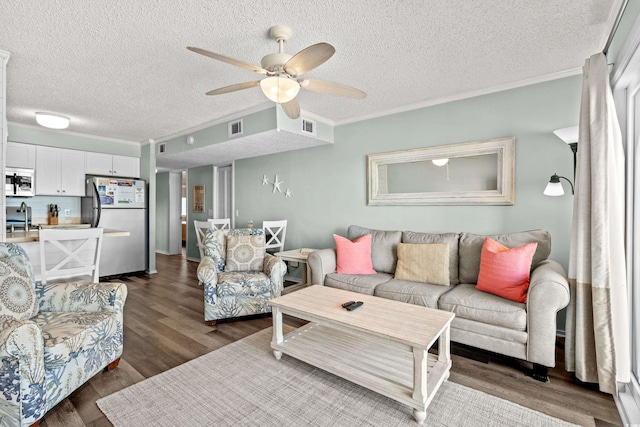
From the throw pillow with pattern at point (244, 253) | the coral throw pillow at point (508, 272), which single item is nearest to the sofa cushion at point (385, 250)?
the coral throw pillow at point (508, 272)

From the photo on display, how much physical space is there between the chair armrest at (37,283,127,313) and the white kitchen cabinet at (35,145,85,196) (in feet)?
10.9

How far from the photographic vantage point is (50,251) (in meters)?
4.02

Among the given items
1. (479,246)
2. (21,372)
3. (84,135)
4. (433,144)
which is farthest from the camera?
(84,135)

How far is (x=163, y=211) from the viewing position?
760cm

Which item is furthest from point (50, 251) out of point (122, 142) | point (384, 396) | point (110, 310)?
point (384, 396)

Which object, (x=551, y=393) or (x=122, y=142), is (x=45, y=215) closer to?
(x=122, y=142)

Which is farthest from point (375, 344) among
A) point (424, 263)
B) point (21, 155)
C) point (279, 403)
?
point (21, 155)

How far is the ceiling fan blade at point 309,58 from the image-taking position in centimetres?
173

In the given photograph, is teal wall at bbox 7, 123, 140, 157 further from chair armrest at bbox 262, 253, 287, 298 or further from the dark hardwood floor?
chair armrest at bbox 262, 253, 287, 298

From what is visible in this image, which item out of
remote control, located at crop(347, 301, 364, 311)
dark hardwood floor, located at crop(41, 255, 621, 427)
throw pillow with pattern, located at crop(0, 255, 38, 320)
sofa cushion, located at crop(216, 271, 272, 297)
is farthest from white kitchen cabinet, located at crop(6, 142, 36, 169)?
remote control, located at crop(347, 301, 364, 311)

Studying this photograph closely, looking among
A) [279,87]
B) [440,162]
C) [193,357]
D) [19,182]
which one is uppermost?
[279,87]

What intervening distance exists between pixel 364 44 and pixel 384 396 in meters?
2.47

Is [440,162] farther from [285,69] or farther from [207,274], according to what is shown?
[207,274]

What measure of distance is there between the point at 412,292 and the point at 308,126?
7.88ft
